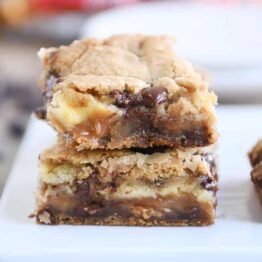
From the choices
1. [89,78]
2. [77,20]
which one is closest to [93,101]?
[89,78]

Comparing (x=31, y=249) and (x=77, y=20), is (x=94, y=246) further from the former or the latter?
(x=77, y=20)

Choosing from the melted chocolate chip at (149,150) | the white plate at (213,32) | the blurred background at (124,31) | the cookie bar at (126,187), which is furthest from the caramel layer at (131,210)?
the white plate at (213,32)

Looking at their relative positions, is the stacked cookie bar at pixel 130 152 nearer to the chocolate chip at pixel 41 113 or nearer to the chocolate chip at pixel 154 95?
the chocolate chip at pixel 154 95

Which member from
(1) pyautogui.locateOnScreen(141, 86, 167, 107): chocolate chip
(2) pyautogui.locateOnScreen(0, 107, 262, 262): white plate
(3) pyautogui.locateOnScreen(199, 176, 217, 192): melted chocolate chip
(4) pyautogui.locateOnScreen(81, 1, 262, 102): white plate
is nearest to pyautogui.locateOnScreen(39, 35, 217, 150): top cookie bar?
(1) pyautogui.locateOnScreen(141, 86, 167, 107): chocolate chip

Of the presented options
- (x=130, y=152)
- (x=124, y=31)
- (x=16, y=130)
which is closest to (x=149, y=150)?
(x=130, y=152)

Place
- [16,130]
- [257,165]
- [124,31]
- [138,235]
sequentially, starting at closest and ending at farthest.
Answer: [138,235], [257,165], [16,130], [124,31]

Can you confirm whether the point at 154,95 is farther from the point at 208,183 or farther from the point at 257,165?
the point at 257,165

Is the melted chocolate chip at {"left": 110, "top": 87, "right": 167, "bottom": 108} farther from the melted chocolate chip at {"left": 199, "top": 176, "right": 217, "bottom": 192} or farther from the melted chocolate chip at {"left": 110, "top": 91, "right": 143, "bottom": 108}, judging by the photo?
the melted chocolate chip at {"left": 199, "top": 176, "right": 217, "bottom": 192}
